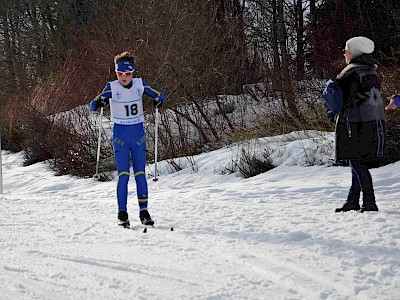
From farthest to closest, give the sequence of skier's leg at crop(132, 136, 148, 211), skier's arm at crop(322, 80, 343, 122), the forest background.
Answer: the forest background → skier's leg at crop(132, 136, 148, 211) → skier's arm at crop(322, 80, 343, 122)

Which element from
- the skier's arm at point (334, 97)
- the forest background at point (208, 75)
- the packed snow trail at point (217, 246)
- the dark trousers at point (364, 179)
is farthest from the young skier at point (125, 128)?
the forest background at point (208, 75)

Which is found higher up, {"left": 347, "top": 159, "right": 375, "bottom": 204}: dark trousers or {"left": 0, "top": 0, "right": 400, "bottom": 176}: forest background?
{"left": 0, "top": 0, "right": 400, "bottom": 176}: forest background

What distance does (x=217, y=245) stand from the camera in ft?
15.6

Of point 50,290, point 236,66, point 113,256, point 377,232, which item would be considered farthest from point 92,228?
point 236,66

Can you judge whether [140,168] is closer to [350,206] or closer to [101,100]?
[101,100]

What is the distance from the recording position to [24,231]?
229 inches

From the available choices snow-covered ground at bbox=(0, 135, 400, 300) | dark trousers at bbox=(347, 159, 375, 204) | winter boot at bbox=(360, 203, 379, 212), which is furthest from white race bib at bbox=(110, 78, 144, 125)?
winter boot at bbox=(360, 203, 379, 212)

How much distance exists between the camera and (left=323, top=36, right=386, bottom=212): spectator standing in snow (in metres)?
5.52

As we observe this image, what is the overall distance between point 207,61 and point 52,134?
4273 millimetres

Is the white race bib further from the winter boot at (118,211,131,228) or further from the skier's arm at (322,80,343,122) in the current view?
the skier's arm at (322,80,343,122)

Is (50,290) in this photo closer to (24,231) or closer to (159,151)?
(24,231)

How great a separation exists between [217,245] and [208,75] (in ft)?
32.3

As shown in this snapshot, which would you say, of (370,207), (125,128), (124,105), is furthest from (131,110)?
(370,207)

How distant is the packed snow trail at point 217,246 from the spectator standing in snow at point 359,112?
54cm
